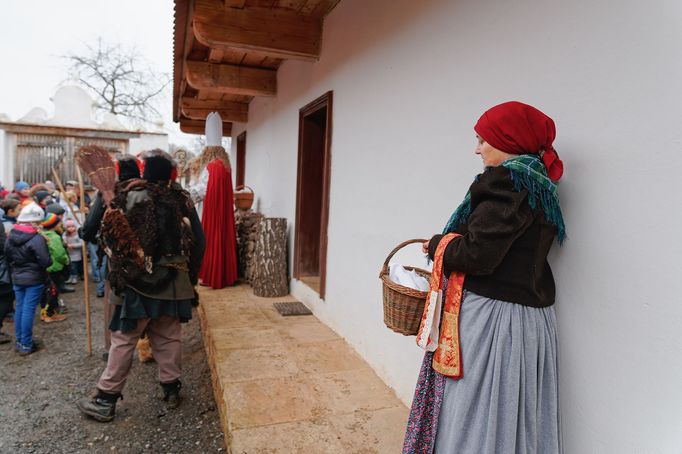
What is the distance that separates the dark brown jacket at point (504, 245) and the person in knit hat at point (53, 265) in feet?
16.2

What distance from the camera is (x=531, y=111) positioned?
139 cm

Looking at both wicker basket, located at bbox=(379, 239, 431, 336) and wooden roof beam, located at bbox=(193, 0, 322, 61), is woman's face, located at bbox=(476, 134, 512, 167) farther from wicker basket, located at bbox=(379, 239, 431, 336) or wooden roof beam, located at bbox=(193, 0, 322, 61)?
wooden roof beam, located at bbox=(193, 0, 322, 61)

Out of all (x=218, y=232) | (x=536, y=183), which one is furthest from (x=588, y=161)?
(x=218, y=232)

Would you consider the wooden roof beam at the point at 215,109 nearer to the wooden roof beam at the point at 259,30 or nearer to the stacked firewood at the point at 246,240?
the stacked firewood at the point at 246,240

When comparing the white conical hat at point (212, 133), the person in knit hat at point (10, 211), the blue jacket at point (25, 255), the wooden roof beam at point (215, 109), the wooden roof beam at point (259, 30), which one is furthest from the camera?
the wooden roof beam at point (215, 109)

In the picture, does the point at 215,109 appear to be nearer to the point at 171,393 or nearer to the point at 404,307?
the point at 171,393

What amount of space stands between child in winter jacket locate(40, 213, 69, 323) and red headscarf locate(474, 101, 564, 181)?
16.5 feet

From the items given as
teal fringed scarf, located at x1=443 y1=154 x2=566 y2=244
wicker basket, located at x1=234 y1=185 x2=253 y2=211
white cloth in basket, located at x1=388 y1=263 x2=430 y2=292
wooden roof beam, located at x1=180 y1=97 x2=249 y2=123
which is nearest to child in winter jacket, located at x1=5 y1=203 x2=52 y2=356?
wicker basket, located at x1=234 y1=185 x2=253 y2=211

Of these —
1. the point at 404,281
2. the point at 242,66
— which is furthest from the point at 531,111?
the point at 242,66

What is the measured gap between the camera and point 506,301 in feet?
4.56

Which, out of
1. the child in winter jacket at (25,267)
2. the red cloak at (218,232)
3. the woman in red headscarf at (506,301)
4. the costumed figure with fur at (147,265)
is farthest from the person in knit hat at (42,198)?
the woman in red headscarf at (506,301)

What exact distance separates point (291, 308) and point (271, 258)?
2.37 feet

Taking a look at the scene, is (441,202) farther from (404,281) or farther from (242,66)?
(242,66)

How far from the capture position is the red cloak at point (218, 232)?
5.35 meters
